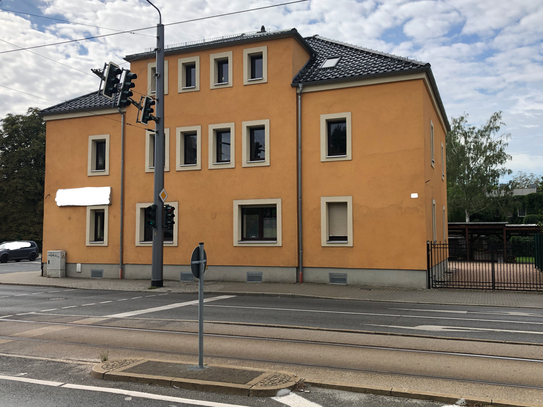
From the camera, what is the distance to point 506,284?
17.8m

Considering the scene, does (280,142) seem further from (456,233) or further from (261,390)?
(456,233)

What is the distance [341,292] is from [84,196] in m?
13.7

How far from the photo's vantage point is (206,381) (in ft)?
19.0

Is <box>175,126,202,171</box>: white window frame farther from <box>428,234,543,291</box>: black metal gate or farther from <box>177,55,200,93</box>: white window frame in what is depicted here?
<box>428,234,543,291</box>: black metal gate

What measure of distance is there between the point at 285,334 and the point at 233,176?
12.2 m

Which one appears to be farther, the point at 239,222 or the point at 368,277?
the point at 239,222

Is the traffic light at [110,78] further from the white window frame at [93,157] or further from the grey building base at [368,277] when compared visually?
the grey building base at [368,277]

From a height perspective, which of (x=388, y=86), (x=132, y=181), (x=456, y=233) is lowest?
(x=456, y=233)

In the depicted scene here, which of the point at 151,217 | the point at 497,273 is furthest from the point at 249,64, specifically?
the point at 497,273

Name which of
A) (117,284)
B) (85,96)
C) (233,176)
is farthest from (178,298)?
(85,96)

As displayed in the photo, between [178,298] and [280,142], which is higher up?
[280,142]

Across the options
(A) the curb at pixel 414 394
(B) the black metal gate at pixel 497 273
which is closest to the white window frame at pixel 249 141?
(B) the black metal gate at pixel 497 273

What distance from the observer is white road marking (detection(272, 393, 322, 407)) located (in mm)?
5160

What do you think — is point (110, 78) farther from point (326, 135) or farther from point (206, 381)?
point (206, 381)
